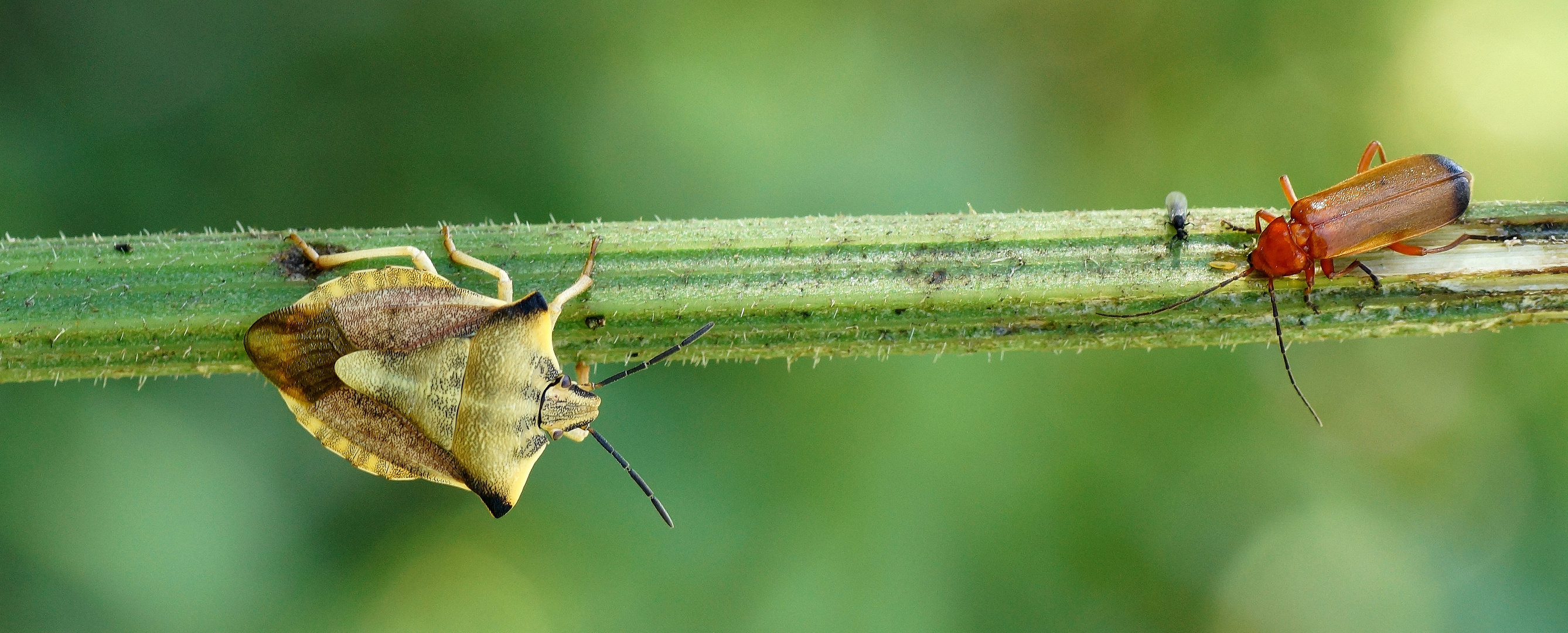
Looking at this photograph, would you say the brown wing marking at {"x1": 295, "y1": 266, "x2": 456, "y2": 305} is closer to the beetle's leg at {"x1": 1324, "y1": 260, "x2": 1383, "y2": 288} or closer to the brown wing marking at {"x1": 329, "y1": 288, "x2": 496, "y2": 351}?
the brown wing marking at {"x1": 329, "y1": 288, "x2": 496, "y2": 351}

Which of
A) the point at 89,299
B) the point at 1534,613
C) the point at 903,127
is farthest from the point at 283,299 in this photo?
the point at 1534,613

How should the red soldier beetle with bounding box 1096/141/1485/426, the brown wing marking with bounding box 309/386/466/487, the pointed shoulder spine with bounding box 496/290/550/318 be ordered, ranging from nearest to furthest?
the pointed shoulder spine with bounding box 496/290/550/318 < the red soldier beetle with bounding box 1096/141/1485/426 < the brown wing marking with bounding box 309/386/466/487

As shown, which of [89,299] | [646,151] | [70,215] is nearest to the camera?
[89,299]

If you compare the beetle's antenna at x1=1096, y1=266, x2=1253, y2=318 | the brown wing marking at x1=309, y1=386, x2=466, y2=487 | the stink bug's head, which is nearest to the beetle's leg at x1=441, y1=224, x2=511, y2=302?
the stink bug's head

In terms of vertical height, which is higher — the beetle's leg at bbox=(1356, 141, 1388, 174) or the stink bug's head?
the beetle's leg at bbox=(1356, 141, 1388, 174)

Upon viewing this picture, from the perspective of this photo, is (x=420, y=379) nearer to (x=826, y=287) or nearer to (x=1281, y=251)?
(x=826, y=287)

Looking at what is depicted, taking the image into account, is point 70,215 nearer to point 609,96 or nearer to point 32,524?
point 32,524

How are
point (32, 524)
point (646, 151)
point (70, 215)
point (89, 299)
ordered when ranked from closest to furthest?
point (89, 299) < point (32, 524) < point (70, 215) < point (646, 151)
